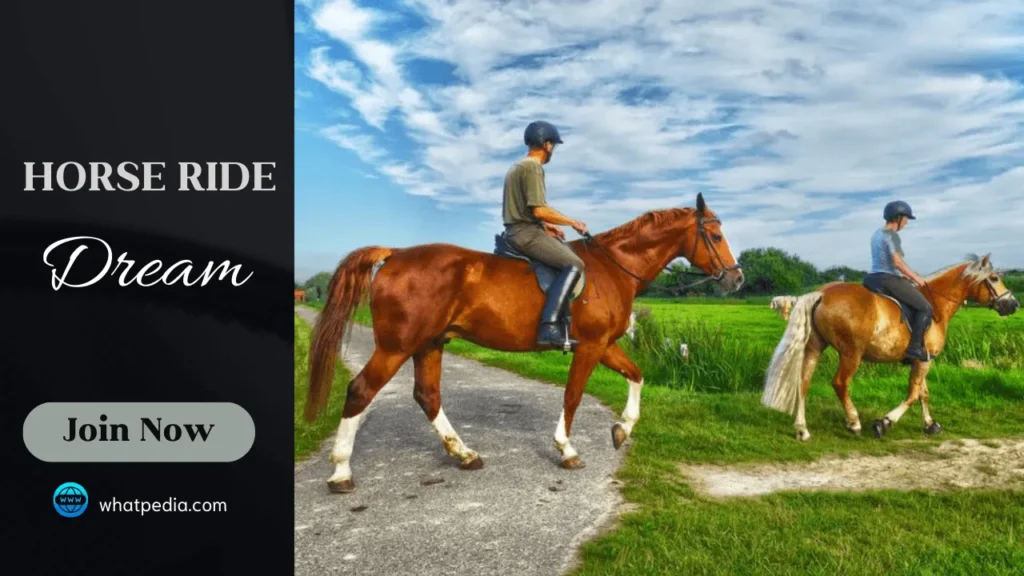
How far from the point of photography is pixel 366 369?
4992mm

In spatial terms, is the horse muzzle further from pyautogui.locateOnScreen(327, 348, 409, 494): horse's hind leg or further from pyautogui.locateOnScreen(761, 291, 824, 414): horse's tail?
pyautogui.locateOnScreen(327, 348, 409, 494): horse's hind leg

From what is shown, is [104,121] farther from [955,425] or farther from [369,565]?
[955,425]

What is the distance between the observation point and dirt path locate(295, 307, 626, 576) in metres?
3.67

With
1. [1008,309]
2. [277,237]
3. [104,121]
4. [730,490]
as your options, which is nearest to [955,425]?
[1008,309]

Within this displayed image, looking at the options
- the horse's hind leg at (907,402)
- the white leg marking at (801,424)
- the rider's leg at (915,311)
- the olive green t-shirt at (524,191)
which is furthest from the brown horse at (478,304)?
the horse's hind leg at (907,402)

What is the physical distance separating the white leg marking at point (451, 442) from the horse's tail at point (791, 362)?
12.4 ft

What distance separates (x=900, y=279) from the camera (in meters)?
7.06

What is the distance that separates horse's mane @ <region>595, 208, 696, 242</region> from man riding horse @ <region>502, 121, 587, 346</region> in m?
0.72

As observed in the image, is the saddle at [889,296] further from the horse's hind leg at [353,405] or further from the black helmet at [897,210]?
the horse's hind leg at [353,405]

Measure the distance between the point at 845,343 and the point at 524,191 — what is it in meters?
4.29

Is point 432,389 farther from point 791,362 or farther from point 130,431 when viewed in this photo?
point 791,362

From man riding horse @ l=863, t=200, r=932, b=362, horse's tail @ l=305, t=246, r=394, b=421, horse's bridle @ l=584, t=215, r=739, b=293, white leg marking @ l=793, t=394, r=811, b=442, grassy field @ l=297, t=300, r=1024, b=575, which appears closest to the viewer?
grassy field @ l=297, t=300, r=1024, b=575

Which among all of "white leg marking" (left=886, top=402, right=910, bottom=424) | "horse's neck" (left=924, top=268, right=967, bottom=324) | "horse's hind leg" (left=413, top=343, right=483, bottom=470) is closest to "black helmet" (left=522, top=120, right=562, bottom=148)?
"horse's hind leg" (left=413, top=343, right=483, bottom=470)

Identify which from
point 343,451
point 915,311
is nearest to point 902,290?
point 915,311
